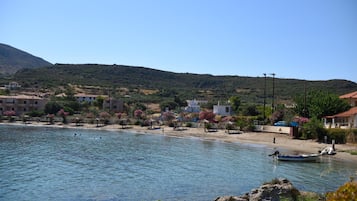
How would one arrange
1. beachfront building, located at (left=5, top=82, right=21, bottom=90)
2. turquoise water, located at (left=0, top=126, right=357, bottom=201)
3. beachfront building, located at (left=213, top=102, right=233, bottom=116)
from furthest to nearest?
beachfront building, located at (left=5, top=82, right=21, bottom=90) < beachfront building, located at (left=213, top=102, right=233, bottom=116) < turquoise water, located at (left=0, top=126, right=357, bottom=201)

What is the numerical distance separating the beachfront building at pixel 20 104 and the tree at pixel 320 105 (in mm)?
66520

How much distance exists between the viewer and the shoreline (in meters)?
47.3

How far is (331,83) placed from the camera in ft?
464

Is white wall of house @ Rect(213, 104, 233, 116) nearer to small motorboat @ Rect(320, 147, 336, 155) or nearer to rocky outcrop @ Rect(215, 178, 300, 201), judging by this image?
small motorboat @ Rect(320, 147, 336, 155)

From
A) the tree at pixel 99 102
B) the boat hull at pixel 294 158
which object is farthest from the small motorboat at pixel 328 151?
the tree at pixel 99 102

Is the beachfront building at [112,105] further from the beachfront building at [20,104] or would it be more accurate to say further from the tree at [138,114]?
the tree at [138,114]

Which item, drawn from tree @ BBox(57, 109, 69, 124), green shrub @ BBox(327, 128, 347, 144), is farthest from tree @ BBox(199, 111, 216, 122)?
tree @ BBox(57, 109, 69, 124)

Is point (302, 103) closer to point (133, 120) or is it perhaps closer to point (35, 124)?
point (133, 120)

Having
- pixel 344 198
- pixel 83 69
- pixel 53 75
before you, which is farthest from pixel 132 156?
pixel 83 69

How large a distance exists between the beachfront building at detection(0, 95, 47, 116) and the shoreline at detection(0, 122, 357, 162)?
514 inches

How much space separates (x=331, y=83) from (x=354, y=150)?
102540mm

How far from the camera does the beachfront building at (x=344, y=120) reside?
53.3 meters

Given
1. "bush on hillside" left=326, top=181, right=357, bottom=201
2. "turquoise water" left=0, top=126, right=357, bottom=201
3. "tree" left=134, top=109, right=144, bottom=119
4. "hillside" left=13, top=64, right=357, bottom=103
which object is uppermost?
"hillside" left=13, top=64, right=357, bottom=103

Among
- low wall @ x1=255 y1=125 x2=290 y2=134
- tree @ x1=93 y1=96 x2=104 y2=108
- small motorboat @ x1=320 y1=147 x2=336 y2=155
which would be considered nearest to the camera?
small motorboat @ x1=320 y1=147 x2=336 y2=155
